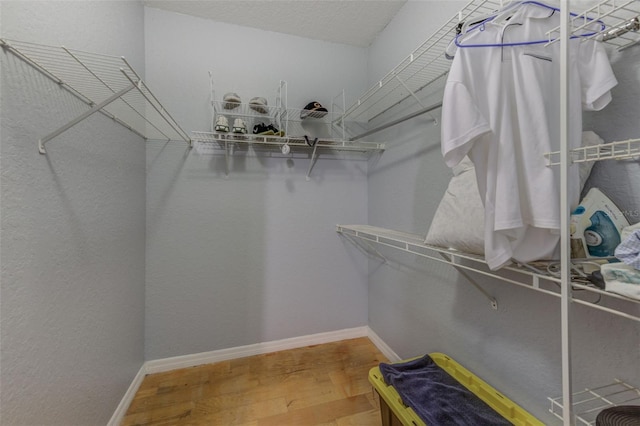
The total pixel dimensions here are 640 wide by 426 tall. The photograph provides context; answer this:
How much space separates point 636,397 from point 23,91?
1.90 meters

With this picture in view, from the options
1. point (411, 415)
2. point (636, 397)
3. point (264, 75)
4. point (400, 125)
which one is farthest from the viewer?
point (264, 75)

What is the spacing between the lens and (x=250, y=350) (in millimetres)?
1759

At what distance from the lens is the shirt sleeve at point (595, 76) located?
0.63 m

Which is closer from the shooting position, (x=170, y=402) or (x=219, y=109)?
(x=170, y=402)

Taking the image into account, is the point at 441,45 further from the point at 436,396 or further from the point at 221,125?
the point at 436,396

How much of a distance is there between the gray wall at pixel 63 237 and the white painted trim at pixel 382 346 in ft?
5.17

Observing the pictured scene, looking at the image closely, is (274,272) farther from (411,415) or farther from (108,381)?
(411,415)

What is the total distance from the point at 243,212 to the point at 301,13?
4.50 ft

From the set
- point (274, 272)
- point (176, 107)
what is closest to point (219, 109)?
point (176, 107)

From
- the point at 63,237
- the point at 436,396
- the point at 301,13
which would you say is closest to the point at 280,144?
the point at 301,13

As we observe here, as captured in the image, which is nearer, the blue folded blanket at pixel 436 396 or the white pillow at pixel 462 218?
the white pillow at pixel 462 218

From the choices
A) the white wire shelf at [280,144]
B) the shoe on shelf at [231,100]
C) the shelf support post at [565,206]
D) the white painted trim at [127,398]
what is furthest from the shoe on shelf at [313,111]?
the white painted trim at [127,398]

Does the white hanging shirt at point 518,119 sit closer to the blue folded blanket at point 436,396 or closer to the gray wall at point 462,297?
the gray wall at point 462,297

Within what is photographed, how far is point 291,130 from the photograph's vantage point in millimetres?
1861
